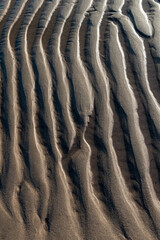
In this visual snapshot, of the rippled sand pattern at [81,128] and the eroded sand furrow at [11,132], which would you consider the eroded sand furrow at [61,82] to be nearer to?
the rippled sand pattern at [81,128]

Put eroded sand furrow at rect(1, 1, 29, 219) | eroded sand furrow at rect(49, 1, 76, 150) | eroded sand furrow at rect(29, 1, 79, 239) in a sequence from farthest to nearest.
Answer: eroded sand furrow at rect(49, 1, 76, 150), eroded sand furrow at rect(1, 1, 29, 219), eroded sand furrow at rect(29, 1, 79, 239)

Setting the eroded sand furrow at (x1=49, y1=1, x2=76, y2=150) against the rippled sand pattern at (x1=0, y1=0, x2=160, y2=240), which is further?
the eroded sand furrow at (x1=49, y1=1, x2=76, y2=150)

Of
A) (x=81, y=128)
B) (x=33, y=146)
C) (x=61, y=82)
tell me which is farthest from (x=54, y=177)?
(x=61, y=82)

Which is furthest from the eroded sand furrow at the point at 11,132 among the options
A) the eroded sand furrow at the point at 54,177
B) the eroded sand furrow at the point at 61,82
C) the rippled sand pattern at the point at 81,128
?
the eroded sand furrow at the point at 61,82

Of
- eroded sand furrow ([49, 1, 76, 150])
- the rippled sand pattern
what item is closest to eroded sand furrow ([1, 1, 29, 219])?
the rippled sand pattern

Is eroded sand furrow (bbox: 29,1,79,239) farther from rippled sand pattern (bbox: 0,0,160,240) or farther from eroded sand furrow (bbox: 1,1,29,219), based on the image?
eroded sand furrow (bbox: 1,1,29,219)

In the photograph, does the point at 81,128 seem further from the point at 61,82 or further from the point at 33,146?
the point at 61,82

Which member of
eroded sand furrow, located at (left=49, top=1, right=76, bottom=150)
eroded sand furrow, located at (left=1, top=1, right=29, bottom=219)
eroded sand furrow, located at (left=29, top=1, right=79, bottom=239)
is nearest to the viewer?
eroded sand furrow, located at (left=29, top=1, right=79, bottom=239)

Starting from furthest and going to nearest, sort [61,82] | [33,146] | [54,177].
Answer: [61,82] → [33,146] → [54,177]
